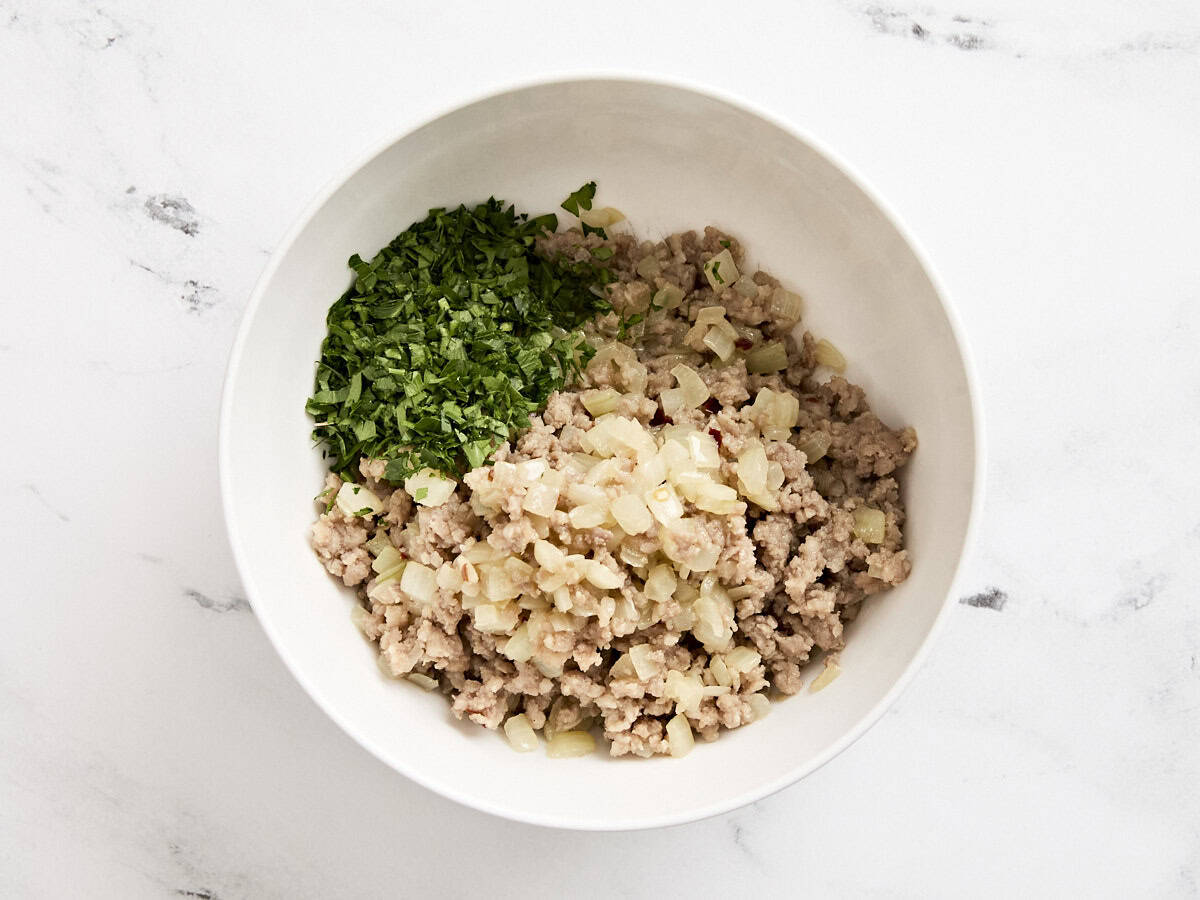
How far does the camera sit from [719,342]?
209cm

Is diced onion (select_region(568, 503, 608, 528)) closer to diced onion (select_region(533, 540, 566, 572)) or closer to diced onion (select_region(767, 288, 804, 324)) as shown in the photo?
diced onion (select_region(533, 540, 566, 572))

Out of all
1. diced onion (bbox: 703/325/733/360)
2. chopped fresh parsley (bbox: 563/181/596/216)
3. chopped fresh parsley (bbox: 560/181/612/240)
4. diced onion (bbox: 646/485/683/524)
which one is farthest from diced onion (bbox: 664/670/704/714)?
chopped fresh parsley (bbox: 563/181/596/216)

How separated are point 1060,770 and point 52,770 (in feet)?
8.50

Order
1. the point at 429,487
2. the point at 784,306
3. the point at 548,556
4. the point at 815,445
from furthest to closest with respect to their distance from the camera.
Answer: the point at 784,306, the point at 815,445, the point at 429,487, the point at 548,556

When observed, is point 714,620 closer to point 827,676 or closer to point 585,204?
point 827,676

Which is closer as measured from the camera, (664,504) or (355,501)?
(664,504)

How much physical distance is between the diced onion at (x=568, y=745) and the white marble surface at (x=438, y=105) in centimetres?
51

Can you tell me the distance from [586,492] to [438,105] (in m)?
1.07

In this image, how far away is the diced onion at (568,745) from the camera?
1.99 m

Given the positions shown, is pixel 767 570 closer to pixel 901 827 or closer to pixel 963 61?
pixel 901 827

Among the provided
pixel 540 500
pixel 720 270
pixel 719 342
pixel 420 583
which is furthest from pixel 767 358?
pixel 420 583

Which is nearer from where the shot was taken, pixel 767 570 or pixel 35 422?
pixel 767 570

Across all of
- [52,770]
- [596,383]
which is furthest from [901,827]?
[52,770]

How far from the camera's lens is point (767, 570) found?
6.55 ft
